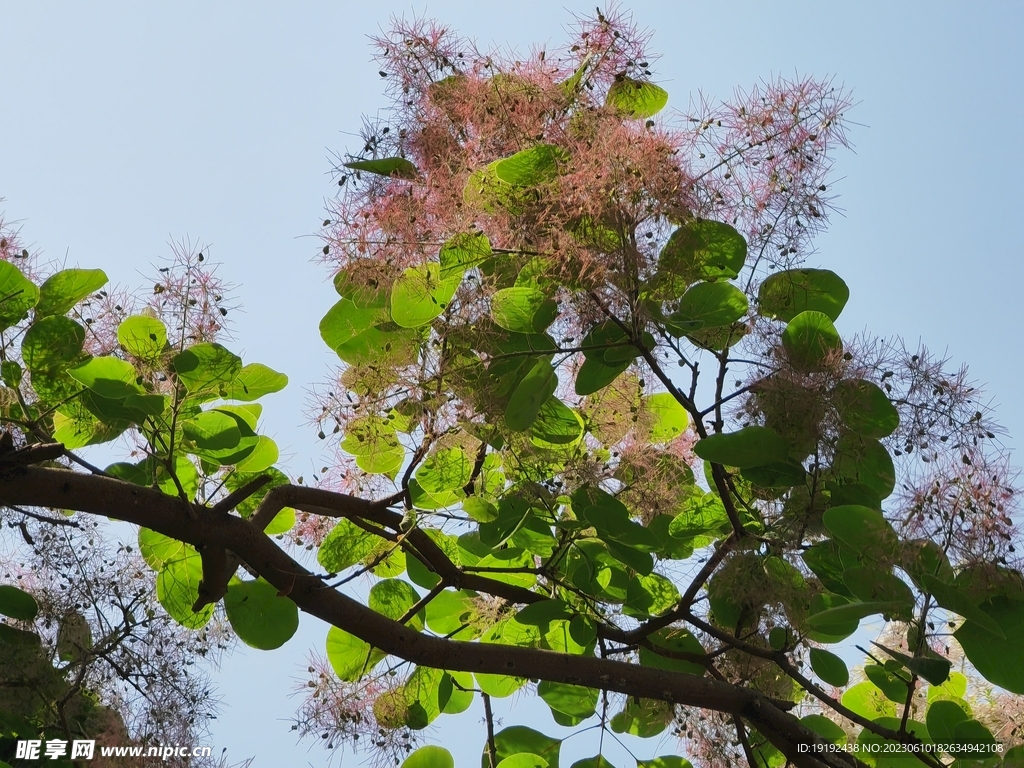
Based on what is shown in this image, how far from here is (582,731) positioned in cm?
228

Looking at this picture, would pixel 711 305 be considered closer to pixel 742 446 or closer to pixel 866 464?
pixel 742 446

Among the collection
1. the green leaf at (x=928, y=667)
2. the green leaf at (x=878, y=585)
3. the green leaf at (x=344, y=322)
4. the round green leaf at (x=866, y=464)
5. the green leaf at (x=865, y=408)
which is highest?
the green leaf at (x=344, y=322)

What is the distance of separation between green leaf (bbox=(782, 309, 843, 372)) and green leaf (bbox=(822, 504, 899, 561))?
0.87 feet

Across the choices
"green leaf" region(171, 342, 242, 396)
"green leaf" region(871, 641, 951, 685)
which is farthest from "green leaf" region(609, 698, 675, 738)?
"green leaf" region(171, 342, 242, 396)

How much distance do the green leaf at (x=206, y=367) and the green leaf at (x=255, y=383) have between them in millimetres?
87

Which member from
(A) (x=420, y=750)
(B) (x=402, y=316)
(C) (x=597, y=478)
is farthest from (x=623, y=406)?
Answer: (A) (x=420, y=750)

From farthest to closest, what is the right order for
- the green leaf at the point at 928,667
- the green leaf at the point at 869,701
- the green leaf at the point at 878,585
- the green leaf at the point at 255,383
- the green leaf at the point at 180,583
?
the green leaf at the point at 869,701
the green leaf at the point at 180,583
the green leaf at the point at 255,383
the green leaf at the point at 878,585
the green leaf at the point at 928,667

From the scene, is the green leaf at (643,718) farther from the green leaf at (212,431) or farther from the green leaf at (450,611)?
the green leaf at (212,431)

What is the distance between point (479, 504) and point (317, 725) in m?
0.76

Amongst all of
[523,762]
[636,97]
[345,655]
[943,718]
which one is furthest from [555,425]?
[943,718]

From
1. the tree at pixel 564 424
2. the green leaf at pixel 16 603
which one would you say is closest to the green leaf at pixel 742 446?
the tree at pixel 564 424

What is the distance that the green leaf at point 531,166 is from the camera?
1.57 m

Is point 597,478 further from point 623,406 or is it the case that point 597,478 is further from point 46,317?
point 46,317

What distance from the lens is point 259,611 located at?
2.00m
